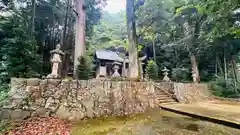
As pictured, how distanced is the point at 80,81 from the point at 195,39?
10.7m

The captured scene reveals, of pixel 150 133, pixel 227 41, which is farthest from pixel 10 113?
pixel 227 41

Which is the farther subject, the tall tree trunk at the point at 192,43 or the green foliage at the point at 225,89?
the tall tree trunk at the point at 192,43

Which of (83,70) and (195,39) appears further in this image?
(195,39)

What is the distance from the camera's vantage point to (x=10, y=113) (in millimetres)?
3344

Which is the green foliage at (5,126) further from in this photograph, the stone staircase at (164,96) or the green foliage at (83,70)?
the stone staircase at (164,96)

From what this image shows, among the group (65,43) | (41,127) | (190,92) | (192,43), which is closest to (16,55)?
(41,127)

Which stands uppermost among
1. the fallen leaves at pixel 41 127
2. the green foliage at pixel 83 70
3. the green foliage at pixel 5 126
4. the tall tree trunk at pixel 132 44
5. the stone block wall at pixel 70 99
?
the tall tree trunk at pixel 132 44

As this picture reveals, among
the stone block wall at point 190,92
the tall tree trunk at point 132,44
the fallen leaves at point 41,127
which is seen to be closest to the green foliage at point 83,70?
the fallen leaves at point 41,127

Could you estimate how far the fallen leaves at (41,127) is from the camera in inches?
112

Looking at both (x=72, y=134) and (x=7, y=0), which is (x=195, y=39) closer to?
(x=72, y=134)

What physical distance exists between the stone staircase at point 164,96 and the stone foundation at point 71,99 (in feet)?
4.01

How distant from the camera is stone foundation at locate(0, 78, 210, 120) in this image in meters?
3.51

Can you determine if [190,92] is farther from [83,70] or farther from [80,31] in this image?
[80,31]

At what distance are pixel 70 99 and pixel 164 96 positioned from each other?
5.11 meters
